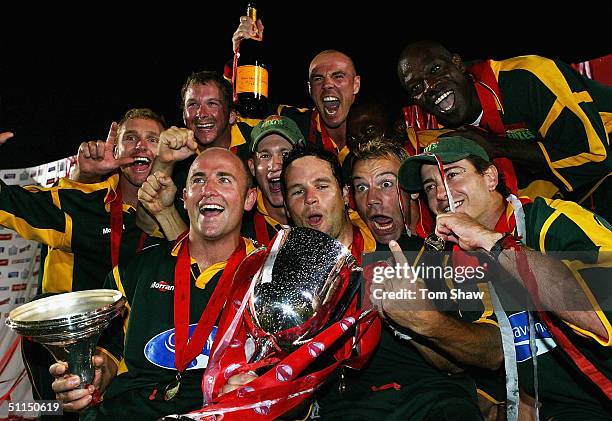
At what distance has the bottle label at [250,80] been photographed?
379 centimetres

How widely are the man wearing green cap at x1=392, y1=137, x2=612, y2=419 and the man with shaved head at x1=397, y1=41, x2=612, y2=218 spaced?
618 millimetres

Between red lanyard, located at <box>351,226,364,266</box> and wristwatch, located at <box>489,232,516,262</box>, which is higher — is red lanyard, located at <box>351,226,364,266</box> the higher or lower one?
the higher one

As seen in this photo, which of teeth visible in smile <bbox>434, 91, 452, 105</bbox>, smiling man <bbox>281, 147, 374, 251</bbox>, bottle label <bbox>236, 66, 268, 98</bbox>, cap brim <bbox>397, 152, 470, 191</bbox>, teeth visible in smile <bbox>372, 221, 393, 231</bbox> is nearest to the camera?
cap brim <bbox>397, 152, 470, 191</bbox>

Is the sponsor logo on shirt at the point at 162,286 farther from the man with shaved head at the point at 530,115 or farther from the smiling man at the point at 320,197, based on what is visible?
the man with shaved head at the point at 530,115

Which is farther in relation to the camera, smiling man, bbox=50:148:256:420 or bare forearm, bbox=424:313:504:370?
smiling man, bbox=50:148:256:420

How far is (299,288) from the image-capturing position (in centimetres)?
189

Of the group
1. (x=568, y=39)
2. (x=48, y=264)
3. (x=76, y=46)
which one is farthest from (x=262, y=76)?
(x=568, y=39)

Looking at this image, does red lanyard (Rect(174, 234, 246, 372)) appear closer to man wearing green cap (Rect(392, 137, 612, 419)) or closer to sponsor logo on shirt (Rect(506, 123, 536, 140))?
man wearing green cap (Rect(392, 137, 612, 419))

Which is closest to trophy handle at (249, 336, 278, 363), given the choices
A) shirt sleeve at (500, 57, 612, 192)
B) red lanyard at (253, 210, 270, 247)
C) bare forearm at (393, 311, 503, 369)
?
bare forearm at (393, 311, 503, 369)

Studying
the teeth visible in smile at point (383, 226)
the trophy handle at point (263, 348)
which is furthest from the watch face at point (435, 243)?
the trophy handle at point (263, 348)

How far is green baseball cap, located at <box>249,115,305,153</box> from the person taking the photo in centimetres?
316

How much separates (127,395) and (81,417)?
0.63ft

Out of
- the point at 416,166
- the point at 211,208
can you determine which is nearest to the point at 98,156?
the point at 211,208

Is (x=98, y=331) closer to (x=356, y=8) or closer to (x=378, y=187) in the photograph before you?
(x=378, y=187)
